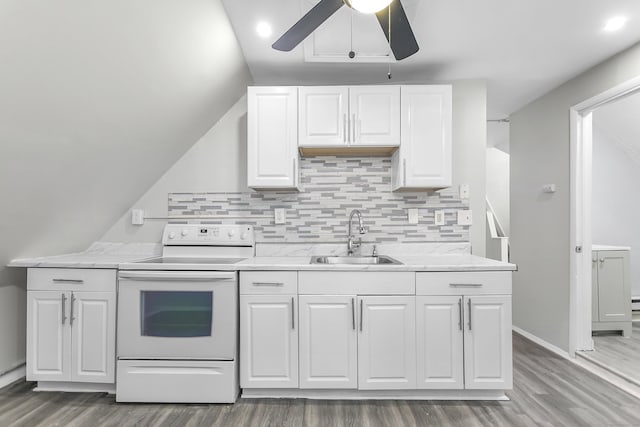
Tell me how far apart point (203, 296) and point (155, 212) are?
3.56 feet

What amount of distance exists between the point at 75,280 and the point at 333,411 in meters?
1.79

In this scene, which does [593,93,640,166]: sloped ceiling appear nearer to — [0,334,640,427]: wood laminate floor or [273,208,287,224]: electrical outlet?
[0,334,640,427]: wood laminate floor

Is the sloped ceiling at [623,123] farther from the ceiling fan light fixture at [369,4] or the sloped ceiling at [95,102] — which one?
the sloped ceiling at [95,102]

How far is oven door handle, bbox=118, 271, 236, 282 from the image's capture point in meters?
2.10

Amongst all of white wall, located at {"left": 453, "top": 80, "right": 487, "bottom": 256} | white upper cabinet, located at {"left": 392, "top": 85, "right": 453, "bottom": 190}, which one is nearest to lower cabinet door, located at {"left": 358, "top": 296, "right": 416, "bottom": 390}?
white upper cabinet, located at {"left": 392, "top": 85, "right": 453, "bottom": 190}

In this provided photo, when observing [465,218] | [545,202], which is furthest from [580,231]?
[465,218]

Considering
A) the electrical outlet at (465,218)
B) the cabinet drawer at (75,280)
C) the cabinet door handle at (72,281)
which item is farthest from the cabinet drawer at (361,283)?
the cabinet door handle at (72,281)

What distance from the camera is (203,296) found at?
6.93 feet

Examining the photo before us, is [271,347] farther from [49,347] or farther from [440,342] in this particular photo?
[49,347]

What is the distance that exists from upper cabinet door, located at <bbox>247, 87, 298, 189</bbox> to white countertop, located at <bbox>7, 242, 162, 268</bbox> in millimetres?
1052

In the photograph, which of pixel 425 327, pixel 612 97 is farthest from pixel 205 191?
pixel 612 97

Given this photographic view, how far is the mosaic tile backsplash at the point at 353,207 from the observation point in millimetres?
2803

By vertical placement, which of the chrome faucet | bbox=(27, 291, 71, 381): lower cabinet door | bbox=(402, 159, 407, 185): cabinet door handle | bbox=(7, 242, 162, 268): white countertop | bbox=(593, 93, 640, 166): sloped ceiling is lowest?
bbox=(27, 291, 71, 381): lower cabinet door

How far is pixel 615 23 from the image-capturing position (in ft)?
6.97
